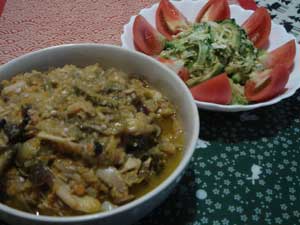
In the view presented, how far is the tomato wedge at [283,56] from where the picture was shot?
1633 millimetres

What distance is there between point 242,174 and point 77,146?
0.55 metres

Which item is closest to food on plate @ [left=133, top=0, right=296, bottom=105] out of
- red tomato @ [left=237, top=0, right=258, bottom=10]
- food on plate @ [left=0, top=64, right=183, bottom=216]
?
red tomato @ [left=237, top=0, right=258, bottom=10]

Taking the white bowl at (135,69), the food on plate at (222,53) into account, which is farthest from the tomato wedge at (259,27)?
the white bowl at (135,69)

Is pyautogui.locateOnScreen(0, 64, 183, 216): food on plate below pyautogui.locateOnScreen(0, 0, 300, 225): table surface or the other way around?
the other way around

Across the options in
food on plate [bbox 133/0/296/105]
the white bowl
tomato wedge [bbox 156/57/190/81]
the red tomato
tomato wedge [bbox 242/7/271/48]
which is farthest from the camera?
the red tomato

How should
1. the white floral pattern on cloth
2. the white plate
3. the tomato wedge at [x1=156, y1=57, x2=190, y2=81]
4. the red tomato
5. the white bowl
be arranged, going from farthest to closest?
the red tomato → the tomato wedge at [x1=156, y1=57, x2=190, y2=81] → the white plate → the white floral pattern on cloth → the white bowl

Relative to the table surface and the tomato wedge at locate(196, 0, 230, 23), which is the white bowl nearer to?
the table surface

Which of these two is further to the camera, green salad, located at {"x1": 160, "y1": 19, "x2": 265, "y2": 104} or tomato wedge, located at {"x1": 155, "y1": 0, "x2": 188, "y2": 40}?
tomato wedge, located at {"x1": 155, "y1": 0, "x2": 188, "y2": 40}

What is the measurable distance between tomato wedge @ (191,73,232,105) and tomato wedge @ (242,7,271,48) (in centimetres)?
40

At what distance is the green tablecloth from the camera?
1.14m

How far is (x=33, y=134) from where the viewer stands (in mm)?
969

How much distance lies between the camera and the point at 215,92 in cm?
146

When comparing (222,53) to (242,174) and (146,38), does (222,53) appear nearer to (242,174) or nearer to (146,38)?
(146,38)

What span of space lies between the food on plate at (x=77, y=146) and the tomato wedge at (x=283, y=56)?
0.72m
